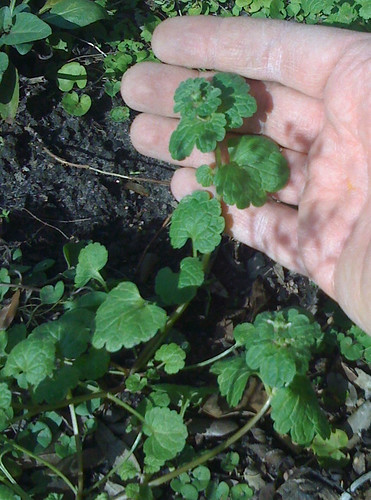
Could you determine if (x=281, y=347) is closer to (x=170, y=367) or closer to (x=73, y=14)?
(x=170, y=367)

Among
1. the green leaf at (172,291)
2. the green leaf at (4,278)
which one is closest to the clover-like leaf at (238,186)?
the green leaf at (172,291)

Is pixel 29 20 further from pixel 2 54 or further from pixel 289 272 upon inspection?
pixel 289 272

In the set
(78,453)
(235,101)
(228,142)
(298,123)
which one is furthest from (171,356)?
(298,123)

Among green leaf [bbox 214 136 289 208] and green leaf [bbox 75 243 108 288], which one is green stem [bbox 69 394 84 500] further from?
green leaf [bbox 214 136 289 208]

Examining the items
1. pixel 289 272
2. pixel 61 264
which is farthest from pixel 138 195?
pixel 289 272

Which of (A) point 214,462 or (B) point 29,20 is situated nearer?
(A) point 214,462

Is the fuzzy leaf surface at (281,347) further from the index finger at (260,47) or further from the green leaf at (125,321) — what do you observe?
the index finger at (260,47)
